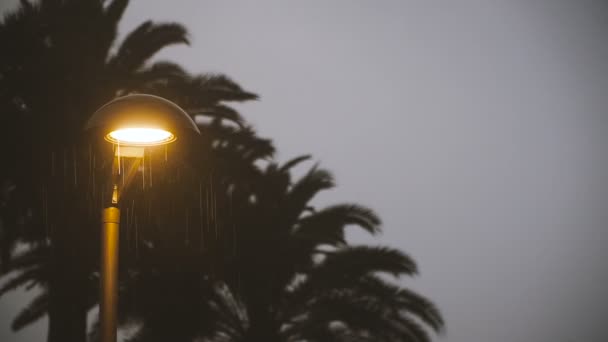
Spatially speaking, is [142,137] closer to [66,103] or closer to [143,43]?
[66,103]

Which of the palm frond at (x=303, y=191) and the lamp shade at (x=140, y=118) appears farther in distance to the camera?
the palm frond at (x=303, y=191)

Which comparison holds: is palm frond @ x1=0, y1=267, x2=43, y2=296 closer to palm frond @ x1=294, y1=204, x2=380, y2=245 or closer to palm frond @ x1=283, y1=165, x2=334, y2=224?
palm frond @ x1=283, y1=165, x2=334, y2=224

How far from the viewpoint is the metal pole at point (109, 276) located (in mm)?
3830

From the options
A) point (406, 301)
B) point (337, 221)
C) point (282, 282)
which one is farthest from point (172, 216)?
point (406, 301)

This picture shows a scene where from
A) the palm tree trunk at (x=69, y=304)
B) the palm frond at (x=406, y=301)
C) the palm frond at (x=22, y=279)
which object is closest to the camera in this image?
the palm tree trunk at (x=69, y=304)

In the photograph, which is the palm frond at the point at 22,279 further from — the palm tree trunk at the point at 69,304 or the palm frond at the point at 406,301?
the palm frond at the point at 406,301

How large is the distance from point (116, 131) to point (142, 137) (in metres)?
0.21

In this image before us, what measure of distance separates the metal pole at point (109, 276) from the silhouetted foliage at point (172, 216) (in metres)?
6.39

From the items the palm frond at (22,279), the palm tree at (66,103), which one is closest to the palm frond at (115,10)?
the palm tree at (66,103)

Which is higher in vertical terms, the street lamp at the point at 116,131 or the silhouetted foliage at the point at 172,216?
the silhouetted foliage at the point at 172,216

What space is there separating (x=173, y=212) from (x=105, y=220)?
7282 millimetres

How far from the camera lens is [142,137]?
14.3 feet

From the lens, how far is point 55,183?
10.3 meters

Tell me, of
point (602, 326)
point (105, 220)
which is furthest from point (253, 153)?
point (602, 326)
